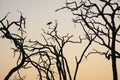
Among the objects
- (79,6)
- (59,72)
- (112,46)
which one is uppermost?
(79,6)

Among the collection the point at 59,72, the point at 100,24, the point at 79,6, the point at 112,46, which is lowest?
the point at 59,72

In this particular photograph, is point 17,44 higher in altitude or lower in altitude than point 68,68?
higher

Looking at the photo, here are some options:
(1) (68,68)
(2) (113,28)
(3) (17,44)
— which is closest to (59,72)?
(1) (68,68)

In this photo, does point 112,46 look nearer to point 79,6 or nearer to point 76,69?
point 79,6

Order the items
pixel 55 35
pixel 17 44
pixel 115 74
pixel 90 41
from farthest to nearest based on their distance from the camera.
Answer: pixel 55 35 < pixel 90 41 < pixel 115 74 < pixel 17 44

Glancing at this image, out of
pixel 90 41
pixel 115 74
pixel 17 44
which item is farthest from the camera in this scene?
pixel 90 41

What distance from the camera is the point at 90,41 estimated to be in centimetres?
2592

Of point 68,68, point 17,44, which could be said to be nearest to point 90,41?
point 68,68

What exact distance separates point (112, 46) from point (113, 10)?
7.40 ft

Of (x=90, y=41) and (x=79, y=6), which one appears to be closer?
(x=79, y=6)

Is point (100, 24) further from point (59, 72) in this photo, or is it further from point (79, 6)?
point (59, 72)

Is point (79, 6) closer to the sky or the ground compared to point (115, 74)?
closer to the sky

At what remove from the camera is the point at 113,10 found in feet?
60.3

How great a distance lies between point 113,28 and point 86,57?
8067 mm
